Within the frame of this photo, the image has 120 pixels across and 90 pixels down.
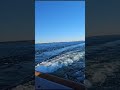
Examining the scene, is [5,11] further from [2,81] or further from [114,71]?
[114,71]

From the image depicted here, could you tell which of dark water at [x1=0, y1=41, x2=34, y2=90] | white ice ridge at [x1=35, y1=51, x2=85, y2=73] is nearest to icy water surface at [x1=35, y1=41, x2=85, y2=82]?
white ice ridge at [x1=35, y1=51, x2=85, y2=73]

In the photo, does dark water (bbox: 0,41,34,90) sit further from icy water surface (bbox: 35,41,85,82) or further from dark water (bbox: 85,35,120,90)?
icy water surface (bbox: 35,41,85,82)

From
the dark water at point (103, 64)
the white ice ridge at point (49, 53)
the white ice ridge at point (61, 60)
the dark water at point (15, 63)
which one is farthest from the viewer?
the white ice ridge at point (49, 53)

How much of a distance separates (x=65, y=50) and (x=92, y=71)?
417 cm

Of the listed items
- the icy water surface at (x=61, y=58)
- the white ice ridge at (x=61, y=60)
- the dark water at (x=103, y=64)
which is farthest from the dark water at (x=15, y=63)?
the white ice ridge at (x=61, y=60)

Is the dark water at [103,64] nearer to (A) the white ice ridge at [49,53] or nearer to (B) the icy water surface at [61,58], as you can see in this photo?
(B) the icy water surface at [61,58]

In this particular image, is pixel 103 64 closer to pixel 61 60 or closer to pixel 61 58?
pixel 61 60

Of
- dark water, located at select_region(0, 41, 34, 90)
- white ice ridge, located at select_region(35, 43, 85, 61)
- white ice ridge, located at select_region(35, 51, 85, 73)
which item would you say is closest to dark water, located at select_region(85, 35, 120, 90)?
dark water, located at select_region(0, 41, 34, 90)

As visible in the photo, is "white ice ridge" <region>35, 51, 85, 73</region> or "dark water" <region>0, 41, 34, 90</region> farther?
"white ice ridge" <region>35, 51, 85, 73</region>

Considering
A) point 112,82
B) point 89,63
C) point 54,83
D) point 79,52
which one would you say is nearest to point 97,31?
point 89,63

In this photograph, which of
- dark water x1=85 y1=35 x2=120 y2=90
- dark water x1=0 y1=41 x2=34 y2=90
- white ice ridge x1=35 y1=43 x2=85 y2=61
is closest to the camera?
dark water x1=0 y1=41 x2=34 y2=90

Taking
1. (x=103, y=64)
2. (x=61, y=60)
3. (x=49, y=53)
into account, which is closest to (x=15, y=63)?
(x=103, y=64)

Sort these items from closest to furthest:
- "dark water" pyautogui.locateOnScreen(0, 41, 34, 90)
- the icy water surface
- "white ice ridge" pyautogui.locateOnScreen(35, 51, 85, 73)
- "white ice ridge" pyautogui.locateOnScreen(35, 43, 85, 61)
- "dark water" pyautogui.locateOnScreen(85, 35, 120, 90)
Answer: "dark water" pyautogui.locateOnScreen(0, 41, 34, 90) → "dark water" pyautogui.locateOnScreen(85, 35, 120, 90) → the icy water surface → "white ice ridge" pyautogui.locateOnScreen(35, 51, 85, 73) → "white ice ridge" pyautogui.locateOnScreen(35, 43, 85, 61)

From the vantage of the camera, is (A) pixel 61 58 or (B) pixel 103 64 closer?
(B) pixel 103 64
